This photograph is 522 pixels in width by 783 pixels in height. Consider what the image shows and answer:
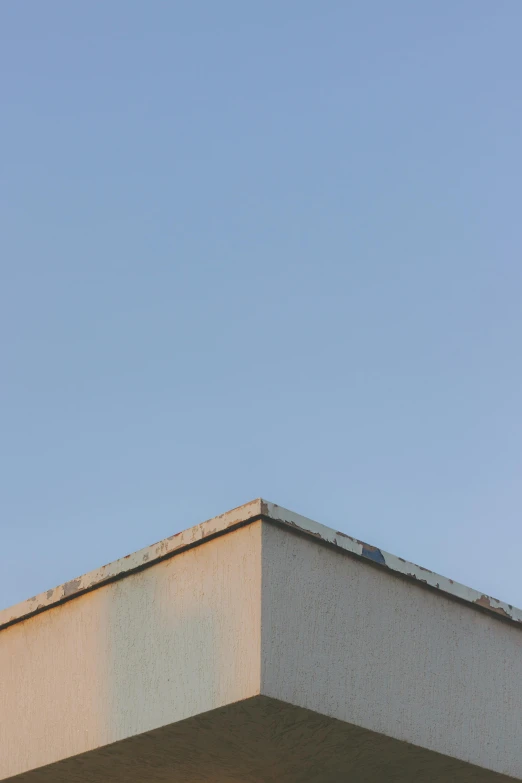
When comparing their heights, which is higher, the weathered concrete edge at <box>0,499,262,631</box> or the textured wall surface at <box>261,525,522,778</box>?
the weathered concrete edge at <box>0,499,262,631</box>

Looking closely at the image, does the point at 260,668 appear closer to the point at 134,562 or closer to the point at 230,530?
the point at 230,530

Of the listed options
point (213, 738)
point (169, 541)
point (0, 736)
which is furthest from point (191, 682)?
point (0, 736)

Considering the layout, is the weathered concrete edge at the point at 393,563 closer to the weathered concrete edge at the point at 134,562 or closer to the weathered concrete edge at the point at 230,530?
the weathered concrete edge at the point at 230,530

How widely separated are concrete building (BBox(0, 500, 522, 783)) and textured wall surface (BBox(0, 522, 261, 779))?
1cm

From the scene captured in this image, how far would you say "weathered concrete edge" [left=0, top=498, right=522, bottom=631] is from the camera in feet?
18.8

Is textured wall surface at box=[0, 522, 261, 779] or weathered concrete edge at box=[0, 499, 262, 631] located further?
weathered concrete edge at box=[0, 499, 262, 631]

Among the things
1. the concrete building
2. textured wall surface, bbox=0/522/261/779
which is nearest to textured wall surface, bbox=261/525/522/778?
the concrete building

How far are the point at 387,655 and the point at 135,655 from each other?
1390 millimetres

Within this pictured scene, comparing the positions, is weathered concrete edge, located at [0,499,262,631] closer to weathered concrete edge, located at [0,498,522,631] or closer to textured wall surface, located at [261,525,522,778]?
weathered concrete edge, located at [0,498,522,631]

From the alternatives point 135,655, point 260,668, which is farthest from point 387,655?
point 135,655

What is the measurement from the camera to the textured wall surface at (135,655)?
221 inches

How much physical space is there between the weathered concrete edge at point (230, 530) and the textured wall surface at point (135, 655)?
0.18ft

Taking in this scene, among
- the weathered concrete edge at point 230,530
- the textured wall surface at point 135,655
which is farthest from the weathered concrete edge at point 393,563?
the textured wall surface at point 135,655

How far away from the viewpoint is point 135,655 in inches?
241
